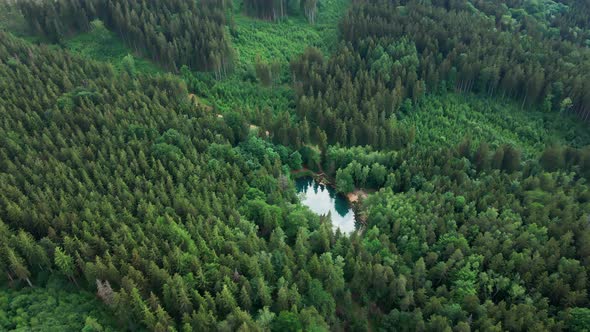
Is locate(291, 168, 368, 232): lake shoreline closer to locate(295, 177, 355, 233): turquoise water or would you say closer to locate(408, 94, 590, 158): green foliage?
locate(295, 177, 355, 233): turquoise water

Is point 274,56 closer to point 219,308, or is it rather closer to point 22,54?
point 22,54

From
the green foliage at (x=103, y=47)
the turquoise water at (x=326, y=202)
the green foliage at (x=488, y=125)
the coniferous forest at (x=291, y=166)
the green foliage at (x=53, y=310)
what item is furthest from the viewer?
the green foliage at (x=103, y=47)

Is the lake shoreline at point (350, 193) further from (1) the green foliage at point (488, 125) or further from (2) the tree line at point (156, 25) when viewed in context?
(2) the tree line at point (156, 25)

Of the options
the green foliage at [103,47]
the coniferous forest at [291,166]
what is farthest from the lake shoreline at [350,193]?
the green foliage at [103,47]

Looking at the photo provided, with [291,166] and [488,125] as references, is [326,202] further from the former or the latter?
[488,125]

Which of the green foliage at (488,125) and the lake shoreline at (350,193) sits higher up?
the green foliage at (488,125)

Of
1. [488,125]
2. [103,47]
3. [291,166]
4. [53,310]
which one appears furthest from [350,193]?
[103,47]
